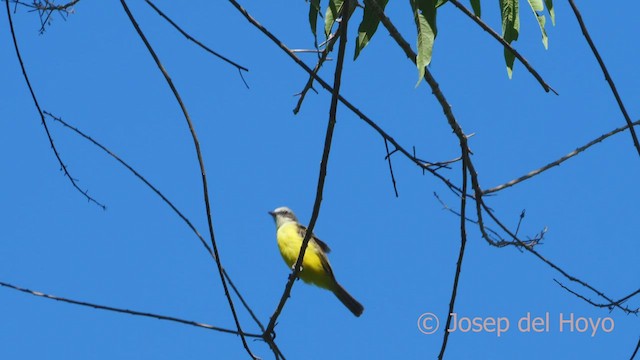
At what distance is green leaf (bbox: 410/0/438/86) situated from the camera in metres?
2.22

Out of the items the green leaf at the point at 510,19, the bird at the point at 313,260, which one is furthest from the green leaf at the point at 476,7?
the bird at the point at 313,260

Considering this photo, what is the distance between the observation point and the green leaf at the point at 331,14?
2.59 m

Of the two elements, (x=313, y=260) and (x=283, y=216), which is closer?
(x=313, y=260)

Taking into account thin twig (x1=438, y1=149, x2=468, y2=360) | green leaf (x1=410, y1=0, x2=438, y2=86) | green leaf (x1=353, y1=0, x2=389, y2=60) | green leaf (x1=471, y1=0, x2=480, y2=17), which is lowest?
thin twig (x1=438, y1=149, x2=468, y2=360)

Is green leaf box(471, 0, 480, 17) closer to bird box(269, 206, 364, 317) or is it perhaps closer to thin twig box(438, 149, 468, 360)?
thin twig box(438, 149, 468, 360)

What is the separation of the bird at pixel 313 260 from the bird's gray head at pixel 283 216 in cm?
34

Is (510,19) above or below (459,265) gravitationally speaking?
above

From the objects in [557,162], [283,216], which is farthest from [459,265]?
[283,216]

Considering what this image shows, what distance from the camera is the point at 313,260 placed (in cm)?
622

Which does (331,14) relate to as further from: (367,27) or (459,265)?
(459,265)

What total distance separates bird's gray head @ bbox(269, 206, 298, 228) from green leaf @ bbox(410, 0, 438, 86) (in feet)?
15.7

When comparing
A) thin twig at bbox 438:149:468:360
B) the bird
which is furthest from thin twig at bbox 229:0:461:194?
the bird

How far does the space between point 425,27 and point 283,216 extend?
502 centimetres

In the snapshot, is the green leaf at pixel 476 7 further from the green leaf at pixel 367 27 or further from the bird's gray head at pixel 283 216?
the bird's gray head at pixel 283 216
